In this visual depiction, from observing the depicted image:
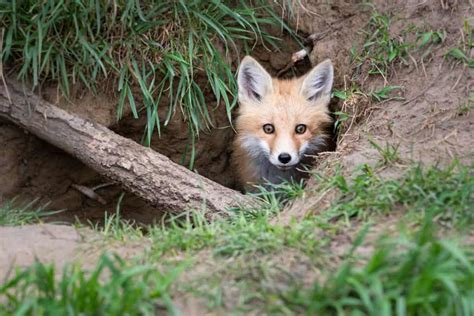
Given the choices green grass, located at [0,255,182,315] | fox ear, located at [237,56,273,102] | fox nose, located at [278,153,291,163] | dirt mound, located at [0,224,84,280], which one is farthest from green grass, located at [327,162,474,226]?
fox ear, located at [237,56,273,102]

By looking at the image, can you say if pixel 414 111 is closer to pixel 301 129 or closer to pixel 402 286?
pixel 301 129

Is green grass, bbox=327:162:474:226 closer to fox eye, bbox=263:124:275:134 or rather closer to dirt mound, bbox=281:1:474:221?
dirt mound, bbox=281:1:474:221

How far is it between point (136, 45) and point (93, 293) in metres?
2.96

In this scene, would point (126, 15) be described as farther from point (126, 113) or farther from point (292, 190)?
point (292, 190)

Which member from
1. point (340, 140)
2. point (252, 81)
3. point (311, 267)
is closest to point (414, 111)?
point (340, 140)

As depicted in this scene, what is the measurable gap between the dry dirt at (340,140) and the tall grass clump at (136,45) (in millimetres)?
311

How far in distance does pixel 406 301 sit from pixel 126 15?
3.40 meters

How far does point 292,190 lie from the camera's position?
13.7ft

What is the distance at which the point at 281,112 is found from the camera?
221 inches

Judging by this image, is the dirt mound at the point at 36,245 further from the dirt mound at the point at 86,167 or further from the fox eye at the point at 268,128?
the fox eye at the point at 268,128

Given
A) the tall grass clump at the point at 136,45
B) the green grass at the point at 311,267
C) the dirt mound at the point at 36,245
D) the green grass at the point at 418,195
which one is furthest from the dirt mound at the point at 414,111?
the dirt mound at the point at 36,245

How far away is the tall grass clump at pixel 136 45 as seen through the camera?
4910 millimetres

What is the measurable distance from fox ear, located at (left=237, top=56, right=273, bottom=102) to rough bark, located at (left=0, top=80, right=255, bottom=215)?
114 cm


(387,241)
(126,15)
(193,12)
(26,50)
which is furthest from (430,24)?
(26,50)
